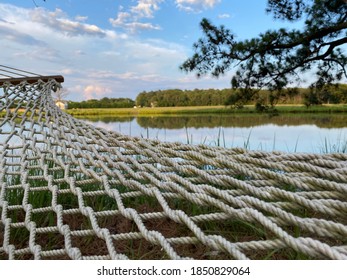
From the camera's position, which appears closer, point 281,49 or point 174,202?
point 174,202

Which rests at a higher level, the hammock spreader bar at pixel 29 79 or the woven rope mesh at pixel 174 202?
the hammock spreader bar at pixel 29 79

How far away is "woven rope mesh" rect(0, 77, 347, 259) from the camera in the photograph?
0.87m

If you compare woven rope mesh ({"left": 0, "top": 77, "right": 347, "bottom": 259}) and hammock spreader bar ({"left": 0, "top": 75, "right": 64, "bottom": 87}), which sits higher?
hammock spreader bar ({"left": 0, "top": 75, "right": 64, "bottom": 87})

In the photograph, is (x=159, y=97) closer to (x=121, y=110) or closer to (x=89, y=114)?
(x=121, y=110)

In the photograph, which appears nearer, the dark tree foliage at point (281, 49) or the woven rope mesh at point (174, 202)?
the woven rope mesh at point (174, 202)

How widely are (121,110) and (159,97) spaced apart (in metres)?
1.97

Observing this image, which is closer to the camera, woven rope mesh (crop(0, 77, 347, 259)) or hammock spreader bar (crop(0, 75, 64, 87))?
woven rope mesh (crop(0, 77, 347, 259))

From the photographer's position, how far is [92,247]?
1.28 metres

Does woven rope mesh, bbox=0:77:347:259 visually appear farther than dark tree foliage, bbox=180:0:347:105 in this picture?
No

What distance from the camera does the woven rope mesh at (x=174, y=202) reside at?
0.87 m

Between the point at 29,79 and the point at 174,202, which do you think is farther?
the point at 29,79

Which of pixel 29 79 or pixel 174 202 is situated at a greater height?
pixel 29 79

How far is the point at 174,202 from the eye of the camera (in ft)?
4.68
